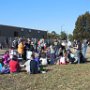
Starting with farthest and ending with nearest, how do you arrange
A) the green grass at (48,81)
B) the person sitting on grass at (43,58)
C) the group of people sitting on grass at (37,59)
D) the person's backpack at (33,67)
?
the person sitting on grass at (43,58) → the group of people sitting on grass at (37,59) → the person's backpack at (33,67) → the green grass at (48,81)

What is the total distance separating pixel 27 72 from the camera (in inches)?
749

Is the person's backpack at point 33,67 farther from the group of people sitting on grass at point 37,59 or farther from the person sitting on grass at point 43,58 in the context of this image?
the person sitting on grass at point 43,58

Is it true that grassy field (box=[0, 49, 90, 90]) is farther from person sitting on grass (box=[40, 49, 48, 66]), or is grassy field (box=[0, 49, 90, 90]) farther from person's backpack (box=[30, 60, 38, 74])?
person sitting on grass (box=[40, 49, 48, 66])

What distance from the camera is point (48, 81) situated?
52.1 feet

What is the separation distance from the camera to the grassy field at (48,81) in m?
14.3

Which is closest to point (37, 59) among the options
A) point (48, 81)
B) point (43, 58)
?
point (43, 58)

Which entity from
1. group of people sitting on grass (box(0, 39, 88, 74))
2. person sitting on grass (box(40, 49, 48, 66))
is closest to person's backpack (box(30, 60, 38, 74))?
group of people sitting on grass (box(0, 39, 88, 74))

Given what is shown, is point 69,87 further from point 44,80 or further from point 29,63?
point 29,63

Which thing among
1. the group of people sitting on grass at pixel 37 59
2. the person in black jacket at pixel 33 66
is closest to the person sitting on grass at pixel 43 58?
the group of people sitting on grass at pixel 37 59

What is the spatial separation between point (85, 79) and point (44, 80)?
5.93 feet

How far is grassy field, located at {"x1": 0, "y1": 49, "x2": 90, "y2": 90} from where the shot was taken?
1428 cm

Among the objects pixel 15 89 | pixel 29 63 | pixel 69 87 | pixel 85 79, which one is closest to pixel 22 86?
pixel 15 89

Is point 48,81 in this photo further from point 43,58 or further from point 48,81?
point 43,58

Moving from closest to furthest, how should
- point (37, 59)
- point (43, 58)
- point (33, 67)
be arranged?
point (33, 67)
point (37, 59)
point (43, 58)
